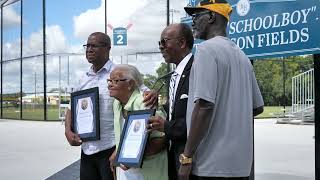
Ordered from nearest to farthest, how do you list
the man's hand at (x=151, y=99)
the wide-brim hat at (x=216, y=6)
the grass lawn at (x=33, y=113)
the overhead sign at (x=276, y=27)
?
1. the wide-brim hat at (x=216, y=6)
2. the man's hand at (x=151, y=99)
3. the overhead sign at (x=276, y=27)
4. the grass lawn at (x=33, y=113)

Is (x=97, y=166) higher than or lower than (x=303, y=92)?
lower

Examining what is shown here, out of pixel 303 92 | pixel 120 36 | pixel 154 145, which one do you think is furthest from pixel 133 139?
pixel 120 36

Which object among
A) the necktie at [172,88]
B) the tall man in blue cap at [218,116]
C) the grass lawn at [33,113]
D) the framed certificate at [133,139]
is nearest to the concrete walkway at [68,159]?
the framed certificate at [133,139]

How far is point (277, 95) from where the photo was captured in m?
37.3

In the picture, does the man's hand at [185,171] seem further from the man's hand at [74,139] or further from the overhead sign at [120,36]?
the overhead sign at [120,36]

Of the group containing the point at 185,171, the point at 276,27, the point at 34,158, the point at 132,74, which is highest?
the point at 276,27

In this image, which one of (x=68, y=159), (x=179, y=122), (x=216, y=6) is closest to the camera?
(x=216, y=6)

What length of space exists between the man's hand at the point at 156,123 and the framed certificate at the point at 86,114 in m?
0.80

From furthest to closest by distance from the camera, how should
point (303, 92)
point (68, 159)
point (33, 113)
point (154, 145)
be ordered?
point (33, 113) < point (303, 92) < point (68, 159) < point (154, 145)

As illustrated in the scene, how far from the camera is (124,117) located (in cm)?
307

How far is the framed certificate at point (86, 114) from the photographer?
346cm

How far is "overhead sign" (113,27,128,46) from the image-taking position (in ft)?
69.9

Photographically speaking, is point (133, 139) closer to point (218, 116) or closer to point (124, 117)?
point (124, 117)

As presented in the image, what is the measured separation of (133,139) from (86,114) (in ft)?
2.50
